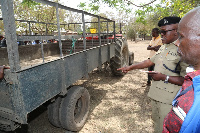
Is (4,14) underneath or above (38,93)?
above

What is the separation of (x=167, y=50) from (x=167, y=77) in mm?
394

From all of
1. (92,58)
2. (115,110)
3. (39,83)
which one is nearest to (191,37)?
(39,83)

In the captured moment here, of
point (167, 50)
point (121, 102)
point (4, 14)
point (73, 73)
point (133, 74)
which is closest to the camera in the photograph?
point (4, 14)

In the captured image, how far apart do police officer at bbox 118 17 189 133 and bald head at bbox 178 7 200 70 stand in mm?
1145

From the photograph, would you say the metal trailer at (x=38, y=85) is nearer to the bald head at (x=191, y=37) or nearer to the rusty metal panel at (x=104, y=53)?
the rusty metal panel at (x=104, y=53)

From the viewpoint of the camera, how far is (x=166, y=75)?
1891 mm

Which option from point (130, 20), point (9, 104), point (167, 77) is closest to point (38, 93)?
point (9, 104)

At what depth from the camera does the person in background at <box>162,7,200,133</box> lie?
1.94ft

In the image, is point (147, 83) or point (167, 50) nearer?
point (167, 50)

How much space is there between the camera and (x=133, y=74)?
21.9 ft

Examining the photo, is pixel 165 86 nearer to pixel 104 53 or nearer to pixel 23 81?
pixel 23 81

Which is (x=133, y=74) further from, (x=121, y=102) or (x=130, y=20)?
(x=130, y=20)

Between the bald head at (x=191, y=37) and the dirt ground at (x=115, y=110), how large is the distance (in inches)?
102

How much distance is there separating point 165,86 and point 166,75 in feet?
0.53
